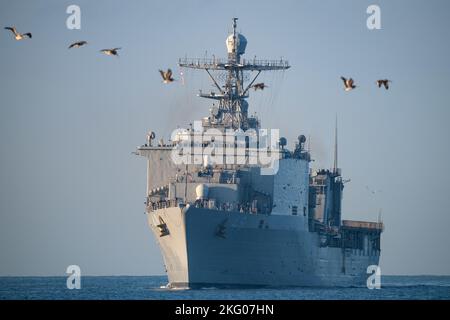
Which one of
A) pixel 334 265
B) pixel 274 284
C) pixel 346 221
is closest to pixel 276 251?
pixel 274 284

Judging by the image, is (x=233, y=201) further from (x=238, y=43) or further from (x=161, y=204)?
(x=238, y=43)

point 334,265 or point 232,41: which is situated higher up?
point 232,41

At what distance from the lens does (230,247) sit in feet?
295

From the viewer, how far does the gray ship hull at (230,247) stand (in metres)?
89.3

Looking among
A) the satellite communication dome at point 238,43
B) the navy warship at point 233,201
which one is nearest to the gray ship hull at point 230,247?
the navy warship at point 233,201

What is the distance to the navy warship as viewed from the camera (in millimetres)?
89875

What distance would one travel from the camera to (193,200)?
92.2m

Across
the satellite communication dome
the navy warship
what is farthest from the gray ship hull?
the satellite communication dome

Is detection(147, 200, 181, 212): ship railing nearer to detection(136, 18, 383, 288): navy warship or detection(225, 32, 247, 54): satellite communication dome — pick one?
detection(136, 18, 383, 288): navy warship

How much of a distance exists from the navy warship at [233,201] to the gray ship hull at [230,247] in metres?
0.06

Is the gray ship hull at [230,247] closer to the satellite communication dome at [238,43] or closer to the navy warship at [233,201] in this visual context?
the navy warship at [233,201]
